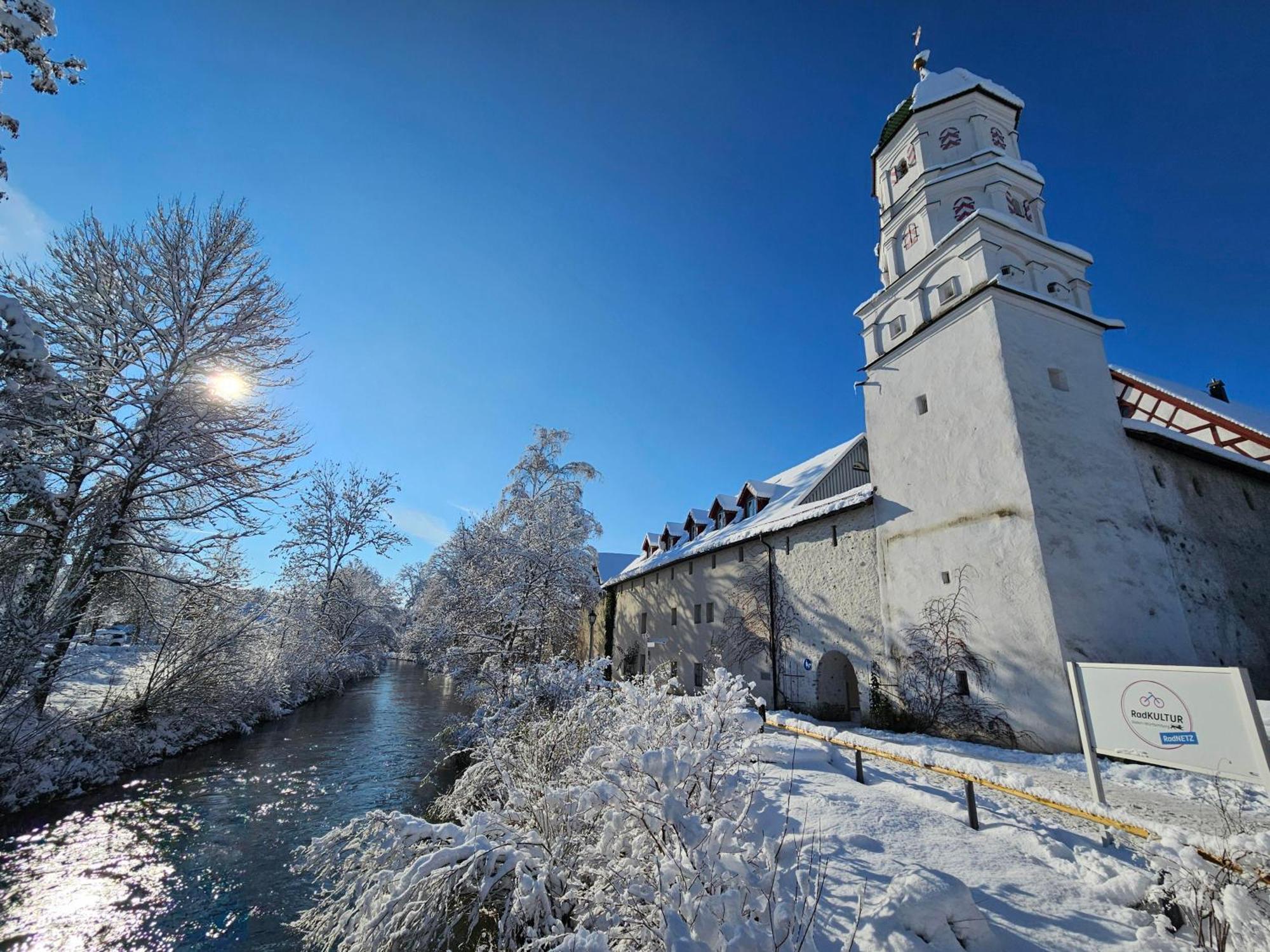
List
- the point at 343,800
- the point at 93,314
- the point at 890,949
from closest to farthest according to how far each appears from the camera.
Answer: the point at 890,949, the point at 343,800, the point at 93,314

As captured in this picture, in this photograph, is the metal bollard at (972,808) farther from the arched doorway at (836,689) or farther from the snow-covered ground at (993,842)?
the arched doorway at (836,689)

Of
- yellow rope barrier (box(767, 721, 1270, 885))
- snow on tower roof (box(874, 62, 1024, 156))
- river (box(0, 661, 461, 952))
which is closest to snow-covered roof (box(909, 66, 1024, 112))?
snow on tower roof (box(874, 62, 1024, 156))

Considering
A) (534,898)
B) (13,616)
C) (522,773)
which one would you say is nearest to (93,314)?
(13,616)

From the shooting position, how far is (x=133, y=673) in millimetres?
13469

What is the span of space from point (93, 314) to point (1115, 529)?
2188 cm

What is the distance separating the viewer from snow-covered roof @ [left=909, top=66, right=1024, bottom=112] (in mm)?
15320

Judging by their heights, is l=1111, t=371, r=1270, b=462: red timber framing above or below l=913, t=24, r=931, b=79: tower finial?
below

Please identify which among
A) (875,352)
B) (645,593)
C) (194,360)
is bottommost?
(645,593)

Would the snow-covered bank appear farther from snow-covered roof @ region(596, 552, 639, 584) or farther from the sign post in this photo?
snow-covered roof @ region(596, 552, 639, 584)

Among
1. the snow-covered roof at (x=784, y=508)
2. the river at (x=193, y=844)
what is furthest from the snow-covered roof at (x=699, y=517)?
the river at (x=193, y=844)

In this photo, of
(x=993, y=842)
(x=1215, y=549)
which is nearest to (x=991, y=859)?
(x=993, y=842)

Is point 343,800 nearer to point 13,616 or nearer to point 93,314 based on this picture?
point 13,616

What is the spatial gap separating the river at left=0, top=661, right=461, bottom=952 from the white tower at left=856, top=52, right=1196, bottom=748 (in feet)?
39.9

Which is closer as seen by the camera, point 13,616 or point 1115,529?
point 13,616
